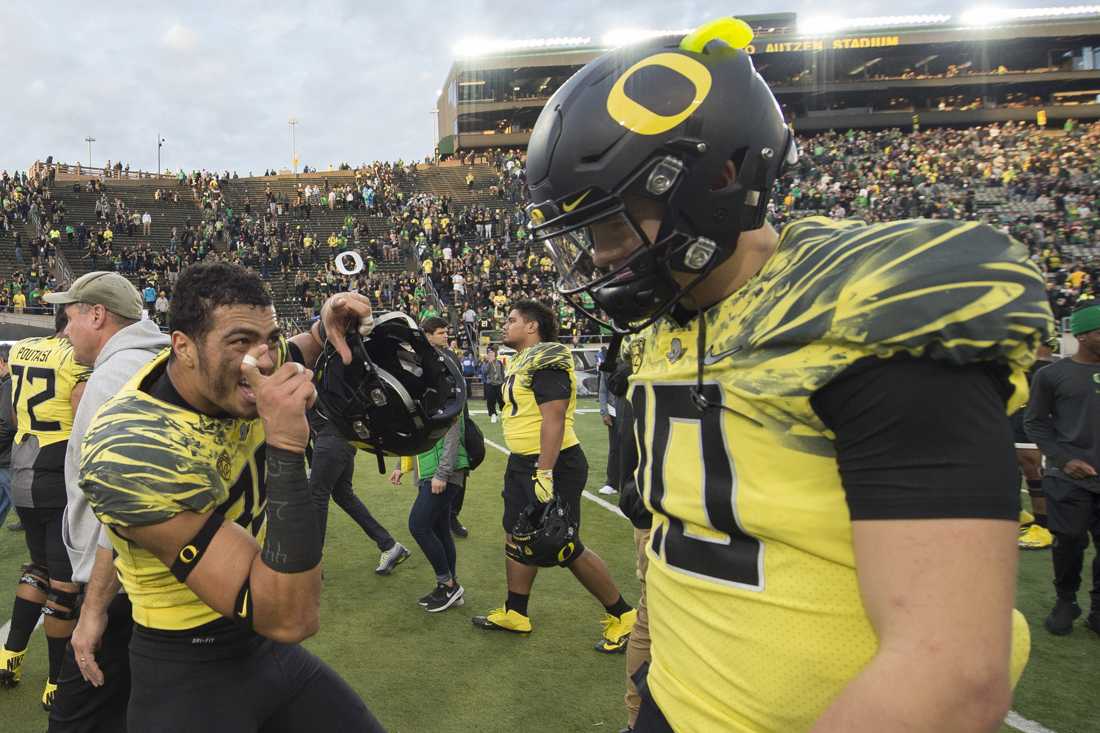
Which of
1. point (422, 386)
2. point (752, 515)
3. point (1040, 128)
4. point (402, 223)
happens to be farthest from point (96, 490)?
point (1040, 128)

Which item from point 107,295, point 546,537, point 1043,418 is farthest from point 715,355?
point 1043,418

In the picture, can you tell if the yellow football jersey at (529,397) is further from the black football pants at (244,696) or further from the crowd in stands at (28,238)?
the crowd in stands at (28,238)

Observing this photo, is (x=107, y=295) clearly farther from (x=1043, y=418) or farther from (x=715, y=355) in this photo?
(x=1043, y=418)

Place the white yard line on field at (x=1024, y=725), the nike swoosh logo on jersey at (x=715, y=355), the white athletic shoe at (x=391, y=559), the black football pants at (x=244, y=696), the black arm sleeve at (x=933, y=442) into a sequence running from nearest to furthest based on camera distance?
the black arm sleeve at (x=933, y=442) < the nike swoosh logo on jersey at (x=715, y=355) < the black football pants at (x=244, y=696) < the white yard line on field at (x=1024, y=725) < the white athletic shoe at (x=391, y=559)

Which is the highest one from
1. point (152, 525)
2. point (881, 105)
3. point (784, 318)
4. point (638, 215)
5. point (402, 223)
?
point (881, 105)

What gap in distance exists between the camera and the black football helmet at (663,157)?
1.40m

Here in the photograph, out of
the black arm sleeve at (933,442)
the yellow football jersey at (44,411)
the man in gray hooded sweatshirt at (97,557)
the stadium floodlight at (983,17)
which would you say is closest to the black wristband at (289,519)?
the man in gray hooded sweatshirt at (97,557)

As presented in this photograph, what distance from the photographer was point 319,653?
492cm

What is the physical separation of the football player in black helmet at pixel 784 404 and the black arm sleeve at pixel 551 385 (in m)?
3.39

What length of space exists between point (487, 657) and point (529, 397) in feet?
6.26

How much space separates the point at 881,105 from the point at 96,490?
191 feet

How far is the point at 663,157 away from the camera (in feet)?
4.56

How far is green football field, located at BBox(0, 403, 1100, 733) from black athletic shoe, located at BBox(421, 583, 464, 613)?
0.08 metres

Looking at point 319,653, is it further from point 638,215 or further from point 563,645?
point 638,215
